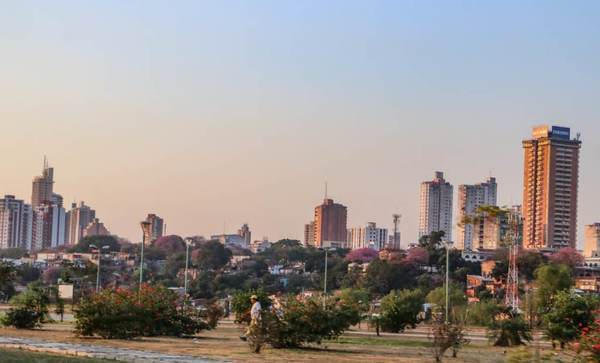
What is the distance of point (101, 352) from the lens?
63.9 ft

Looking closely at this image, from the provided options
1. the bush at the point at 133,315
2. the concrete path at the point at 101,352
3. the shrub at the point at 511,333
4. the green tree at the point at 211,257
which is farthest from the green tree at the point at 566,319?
the green tree at the point at 211,257

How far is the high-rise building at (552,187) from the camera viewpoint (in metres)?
168

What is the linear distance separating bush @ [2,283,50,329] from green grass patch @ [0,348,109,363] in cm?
1400

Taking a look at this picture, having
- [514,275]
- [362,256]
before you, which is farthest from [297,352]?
[362,256]

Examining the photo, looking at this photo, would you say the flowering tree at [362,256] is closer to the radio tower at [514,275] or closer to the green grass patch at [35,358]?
the radio tower at [514,275]

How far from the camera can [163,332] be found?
2781 cm

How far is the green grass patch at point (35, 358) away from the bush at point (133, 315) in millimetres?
7672

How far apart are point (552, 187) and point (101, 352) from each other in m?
156

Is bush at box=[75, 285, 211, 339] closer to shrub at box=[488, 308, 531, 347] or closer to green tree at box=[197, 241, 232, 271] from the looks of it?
shrub at box=[488, 308, 531, 347]

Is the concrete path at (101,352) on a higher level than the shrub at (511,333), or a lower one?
lower

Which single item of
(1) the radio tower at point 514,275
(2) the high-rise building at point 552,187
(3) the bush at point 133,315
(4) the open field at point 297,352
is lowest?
(4) the open field at point 297,352

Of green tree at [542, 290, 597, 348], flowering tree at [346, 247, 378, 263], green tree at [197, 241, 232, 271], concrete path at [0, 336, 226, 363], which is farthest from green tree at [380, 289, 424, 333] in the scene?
flowering tree at [346, 247, 378, 263]

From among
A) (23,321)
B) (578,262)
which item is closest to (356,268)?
(578,262)

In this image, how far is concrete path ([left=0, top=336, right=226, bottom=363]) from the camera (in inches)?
709
